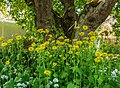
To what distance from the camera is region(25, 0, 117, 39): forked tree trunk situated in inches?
175

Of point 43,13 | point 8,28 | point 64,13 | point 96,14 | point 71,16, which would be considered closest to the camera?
point 96,14

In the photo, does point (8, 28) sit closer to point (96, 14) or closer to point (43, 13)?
point (43, 13)

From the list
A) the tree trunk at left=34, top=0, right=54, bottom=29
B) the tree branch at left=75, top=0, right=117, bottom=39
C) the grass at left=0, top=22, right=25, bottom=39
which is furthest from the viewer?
the grass at left=0, top=22, right=25, bottom=39

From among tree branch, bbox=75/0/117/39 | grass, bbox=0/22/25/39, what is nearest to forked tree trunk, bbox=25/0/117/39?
tree branch, bbox=75/0/117/39

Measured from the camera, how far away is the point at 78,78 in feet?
6.81

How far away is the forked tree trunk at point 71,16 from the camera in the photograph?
4.43 m

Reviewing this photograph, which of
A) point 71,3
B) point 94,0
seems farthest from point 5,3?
point 94,0

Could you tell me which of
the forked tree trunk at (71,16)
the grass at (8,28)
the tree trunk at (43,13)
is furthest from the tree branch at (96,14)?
the grass at (8,28)

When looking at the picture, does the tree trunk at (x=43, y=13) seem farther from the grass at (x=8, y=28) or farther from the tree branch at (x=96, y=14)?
the grass at (x=8, y=28)

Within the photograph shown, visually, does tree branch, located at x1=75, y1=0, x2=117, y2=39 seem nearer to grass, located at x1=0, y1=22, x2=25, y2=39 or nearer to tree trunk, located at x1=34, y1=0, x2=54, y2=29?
tree trunk, located at x1=34, y1=0, x2=54, y2=29

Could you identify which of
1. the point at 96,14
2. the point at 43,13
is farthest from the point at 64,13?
the point at 96,14

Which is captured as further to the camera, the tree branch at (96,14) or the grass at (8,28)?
the grass at (8,28)

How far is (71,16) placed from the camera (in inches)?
217

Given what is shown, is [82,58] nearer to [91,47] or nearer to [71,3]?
[91,47]
